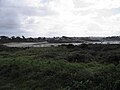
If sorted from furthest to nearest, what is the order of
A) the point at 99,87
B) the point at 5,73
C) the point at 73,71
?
the point at 5,73 → the point at 73,71 → the point at 99,87

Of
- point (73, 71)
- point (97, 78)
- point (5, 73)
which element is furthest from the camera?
point (5, 73)

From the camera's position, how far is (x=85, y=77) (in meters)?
11.7

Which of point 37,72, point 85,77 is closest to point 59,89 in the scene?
point 85,77

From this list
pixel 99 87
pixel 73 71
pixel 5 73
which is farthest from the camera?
pixel 5 73

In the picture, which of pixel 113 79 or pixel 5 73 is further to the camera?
pixel 5 73

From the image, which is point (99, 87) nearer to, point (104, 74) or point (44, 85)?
point (104, 74)

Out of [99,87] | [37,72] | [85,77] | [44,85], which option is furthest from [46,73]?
[99,87]

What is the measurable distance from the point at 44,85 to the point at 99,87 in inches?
111

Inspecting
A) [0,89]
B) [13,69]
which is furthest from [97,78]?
[13,69]

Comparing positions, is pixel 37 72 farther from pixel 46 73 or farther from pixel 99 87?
pixel 99 87

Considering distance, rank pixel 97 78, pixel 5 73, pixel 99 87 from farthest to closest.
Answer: pixel 5 73
pixel 97 78
pixel 99 87

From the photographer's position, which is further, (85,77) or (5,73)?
(5,73)

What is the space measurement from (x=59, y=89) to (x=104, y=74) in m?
2.40

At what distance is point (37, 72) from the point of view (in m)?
13.9
